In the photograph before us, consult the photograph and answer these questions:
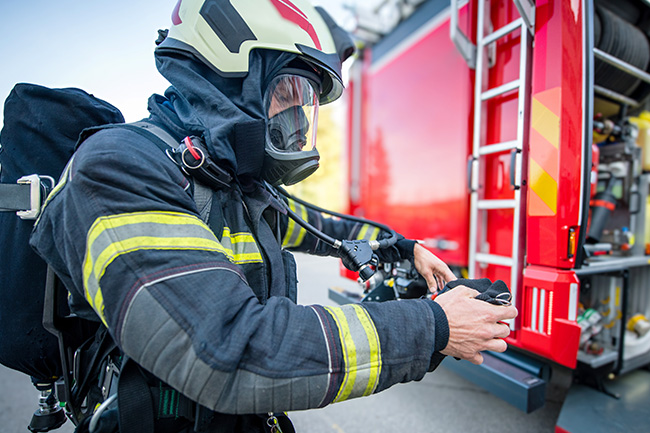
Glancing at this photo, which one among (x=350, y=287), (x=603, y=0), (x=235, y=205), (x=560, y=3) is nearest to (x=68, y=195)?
(x=235, y=205)

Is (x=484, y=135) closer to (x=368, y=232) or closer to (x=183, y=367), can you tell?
(x=368, y=232)

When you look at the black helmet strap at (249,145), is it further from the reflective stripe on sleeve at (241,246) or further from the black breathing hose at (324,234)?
the black breathing hose at (324,234)

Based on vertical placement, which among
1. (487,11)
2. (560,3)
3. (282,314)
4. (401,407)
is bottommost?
(401,407)

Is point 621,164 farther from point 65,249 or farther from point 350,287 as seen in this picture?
point 65,249

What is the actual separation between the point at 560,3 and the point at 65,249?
226cm

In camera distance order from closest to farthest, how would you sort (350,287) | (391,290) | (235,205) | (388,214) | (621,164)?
(235,205) < (391,290) < (350,287) < (621,164) < (388,214)

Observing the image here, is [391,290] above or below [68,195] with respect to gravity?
below

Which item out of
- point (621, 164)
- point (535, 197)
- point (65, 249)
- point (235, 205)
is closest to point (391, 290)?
point (235, 205)

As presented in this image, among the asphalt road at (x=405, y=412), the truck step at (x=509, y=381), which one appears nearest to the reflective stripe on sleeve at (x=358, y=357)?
the asphalt road at (x=405, y=412)

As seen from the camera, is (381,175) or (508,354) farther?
(381,175)

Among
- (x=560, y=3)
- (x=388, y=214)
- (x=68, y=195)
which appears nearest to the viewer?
(x=68, y=195)

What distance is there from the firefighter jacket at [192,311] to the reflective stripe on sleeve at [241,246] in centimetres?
16

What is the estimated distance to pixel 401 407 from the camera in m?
2.59

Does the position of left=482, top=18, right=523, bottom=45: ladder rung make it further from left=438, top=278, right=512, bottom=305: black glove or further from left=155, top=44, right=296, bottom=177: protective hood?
left=438, top=278, right=512, bottom=305: black glove
